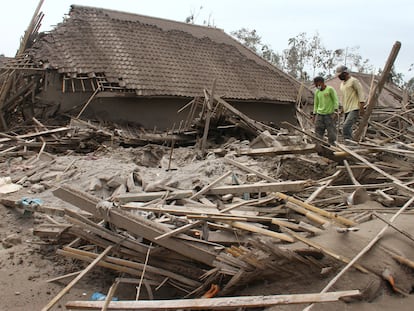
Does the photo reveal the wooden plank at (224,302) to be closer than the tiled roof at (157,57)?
Yes

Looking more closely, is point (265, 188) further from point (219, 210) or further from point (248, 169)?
point (248, 169)

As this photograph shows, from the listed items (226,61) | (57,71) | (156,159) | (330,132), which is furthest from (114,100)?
(330,132)

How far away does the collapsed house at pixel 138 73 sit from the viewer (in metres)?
13.5

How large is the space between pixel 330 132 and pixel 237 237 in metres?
4.42

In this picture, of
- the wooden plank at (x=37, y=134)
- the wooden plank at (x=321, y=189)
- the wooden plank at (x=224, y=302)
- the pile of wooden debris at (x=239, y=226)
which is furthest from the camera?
the wooden plank at (x=37, y=134)

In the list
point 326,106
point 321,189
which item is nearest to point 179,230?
point 321,189

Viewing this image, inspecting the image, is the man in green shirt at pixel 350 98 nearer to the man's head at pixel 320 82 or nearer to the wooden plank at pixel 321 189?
the man's head at pixel 320 82

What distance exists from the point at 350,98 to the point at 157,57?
9.88m

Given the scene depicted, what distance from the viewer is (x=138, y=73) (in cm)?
1468

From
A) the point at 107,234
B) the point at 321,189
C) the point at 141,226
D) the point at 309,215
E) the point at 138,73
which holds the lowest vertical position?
Answer: the point at 107,234

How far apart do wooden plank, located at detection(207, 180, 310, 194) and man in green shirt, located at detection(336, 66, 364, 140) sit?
2.87 meters

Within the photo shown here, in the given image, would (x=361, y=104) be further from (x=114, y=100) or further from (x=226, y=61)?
(x=226, y=61)

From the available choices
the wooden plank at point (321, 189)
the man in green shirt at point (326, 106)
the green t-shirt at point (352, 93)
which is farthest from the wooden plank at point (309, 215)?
the green t-shirt at point (352, 93)

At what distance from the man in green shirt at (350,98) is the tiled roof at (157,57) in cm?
769
